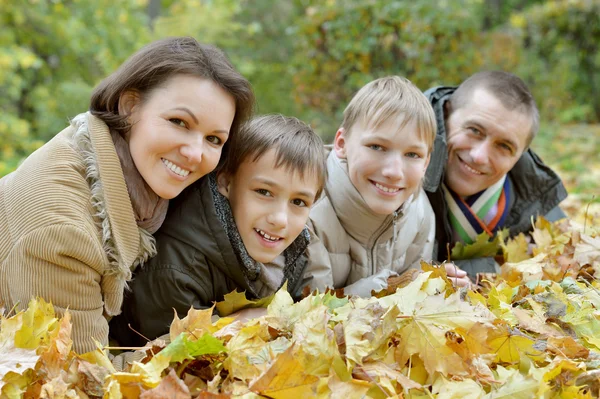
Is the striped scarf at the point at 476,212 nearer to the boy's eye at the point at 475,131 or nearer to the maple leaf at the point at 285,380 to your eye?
the boy's eye at the point at 475,131

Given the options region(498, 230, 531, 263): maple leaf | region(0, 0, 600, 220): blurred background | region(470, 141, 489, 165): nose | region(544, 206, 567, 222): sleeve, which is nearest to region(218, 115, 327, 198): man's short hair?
region(470, 141, 489, 165): nose

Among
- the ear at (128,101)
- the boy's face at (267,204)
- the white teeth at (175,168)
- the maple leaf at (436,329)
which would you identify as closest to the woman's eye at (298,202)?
the boy's face at (267,204)

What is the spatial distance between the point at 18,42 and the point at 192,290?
8.43 m

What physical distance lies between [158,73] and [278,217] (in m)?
0.76

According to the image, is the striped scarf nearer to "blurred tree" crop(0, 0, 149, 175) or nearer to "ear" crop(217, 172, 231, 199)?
"ear" crop(217, 172, 231, 199)

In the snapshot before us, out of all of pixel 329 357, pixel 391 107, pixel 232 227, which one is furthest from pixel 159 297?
pixel 391 107

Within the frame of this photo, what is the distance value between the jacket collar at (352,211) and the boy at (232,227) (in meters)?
0.35

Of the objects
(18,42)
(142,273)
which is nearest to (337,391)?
(142,273)

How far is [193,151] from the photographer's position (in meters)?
2.23

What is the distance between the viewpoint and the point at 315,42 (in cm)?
750

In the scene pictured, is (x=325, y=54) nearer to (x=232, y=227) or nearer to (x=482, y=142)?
(x=482, y=142)

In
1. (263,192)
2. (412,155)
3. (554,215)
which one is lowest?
(554,215)

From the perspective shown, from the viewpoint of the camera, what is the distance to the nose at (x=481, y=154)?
3.51 m

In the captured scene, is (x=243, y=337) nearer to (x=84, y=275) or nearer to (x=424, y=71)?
(x=84, y=275)
